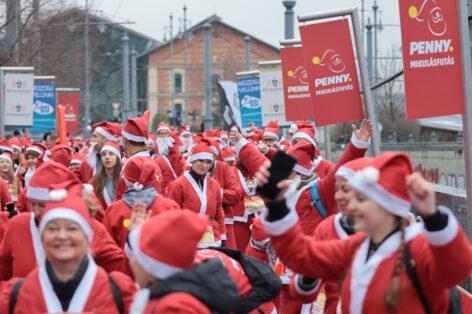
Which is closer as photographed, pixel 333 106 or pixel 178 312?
pixel 178 312

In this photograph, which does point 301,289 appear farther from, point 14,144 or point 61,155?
point 14,144

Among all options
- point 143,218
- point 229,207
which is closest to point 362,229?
point 143,218

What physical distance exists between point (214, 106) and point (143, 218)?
257ft

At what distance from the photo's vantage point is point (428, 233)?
4.76 meters

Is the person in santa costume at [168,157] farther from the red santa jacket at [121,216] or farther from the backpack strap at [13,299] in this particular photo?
the backpack strap at [13,299]

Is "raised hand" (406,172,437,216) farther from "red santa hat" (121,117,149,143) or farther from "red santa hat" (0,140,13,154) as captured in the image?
"red santa hat" (0,140,13,154)

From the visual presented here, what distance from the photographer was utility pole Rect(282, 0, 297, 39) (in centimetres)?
1955

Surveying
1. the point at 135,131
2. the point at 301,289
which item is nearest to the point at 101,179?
the point at 135,131

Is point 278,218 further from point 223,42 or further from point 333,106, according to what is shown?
point 223,42

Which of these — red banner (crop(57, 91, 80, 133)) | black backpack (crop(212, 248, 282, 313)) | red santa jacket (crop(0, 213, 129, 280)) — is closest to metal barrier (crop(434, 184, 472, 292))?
black backpack (crop(212, 248, 282, 313))

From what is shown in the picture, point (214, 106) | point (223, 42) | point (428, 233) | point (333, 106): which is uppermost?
point (223, 42)

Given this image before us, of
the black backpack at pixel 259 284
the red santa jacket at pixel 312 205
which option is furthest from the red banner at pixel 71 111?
the black backpack at pixel 259 284

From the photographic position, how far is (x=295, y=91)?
17734 millimetres

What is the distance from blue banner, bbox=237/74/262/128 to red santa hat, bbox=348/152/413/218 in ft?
61.8
